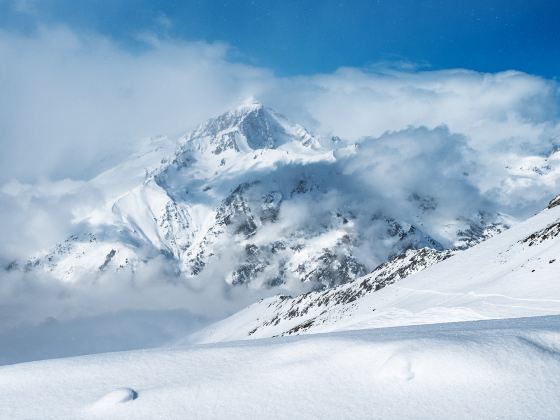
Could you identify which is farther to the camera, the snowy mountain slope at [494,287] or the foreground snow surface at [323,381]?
the snowy mountain slope at [494,287]

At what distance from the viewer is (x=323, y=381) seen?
27.1 feet

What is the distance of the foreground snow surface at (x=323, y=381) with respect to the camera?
727cm

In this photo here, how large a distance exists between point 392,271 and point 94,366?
109 meters

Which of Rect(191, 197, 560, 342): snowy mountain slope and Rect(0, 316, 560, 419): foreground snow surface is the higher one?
Rect(191, 197, 560, 342): snowy mountain slope

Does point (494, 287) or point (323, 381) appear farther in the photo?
point (494, 287)

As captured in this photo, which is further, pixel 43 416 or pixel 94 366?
pixel 94 366

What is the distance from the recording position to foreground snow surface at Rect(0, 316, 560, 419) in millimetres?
7270

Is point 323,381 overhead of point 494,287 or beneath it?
beneath

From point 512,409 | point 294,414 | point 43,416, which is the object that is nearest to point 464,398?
point 512,409

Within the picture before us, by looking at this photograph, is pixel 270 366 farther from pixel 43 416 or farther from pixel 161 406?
pixel 43 416

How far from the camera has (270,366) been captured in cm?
909

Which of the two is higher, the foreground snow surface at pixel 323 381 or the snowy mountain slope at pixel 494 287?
the snowy mountain slope at pixel 494 287

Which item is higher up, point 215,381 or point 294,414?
point 215,381

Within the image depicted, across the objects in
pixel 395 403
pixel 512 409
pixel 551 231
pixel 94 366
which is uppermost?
pixel 551 231
